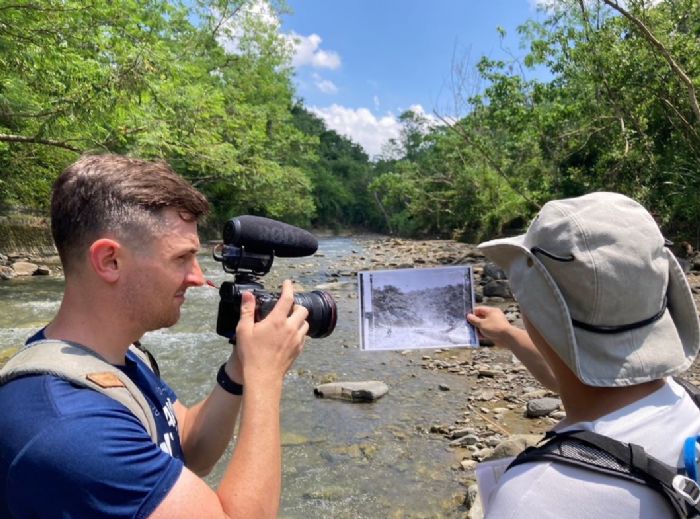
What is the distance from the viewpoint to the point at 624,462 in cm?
92

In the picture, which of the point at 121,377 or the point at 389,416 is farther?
the point at 389,416

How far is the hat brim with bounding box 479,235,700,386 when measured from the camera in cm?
106

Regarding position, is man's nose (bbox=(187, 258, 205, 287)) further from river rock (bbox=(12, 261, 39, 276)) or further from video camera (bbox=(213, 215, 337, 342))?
river rock (bbox=(12, 261, 39, 276))

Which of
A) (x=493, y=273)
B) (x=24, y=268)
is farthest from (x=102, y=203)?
(x=24, y=268)

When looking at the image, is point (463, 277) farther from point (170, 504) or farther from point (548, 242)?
point (170, 504)

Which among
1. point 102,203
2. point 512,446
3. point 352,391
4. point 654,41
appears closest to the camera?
point 102,203

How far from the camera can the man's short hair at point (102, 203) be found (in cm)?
127

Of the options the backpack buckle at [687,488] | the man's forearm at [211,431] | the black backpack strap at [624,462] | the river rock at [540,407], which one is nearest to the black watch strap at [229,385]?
the man's forearm at [211,431]

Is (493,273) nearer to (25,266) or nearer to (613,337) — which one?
(25,266)

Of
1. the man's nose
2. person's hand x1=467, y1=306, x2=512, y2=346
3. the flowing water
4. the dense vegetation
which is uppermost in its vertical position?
the dense vegetation

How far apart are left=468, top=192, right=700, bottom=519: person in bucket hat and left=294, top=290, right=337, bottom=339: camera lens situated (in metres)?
0.61

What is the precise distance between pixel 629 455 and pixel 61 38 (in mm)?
7678

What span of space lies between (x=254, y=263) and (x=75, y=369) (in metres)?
0.67

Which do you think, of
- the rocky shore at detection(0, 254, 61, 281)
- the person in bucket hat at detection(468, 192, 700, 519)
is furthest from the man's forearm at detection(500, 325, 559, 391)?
the rocky shore at detection(0, 254, 61, 281)
